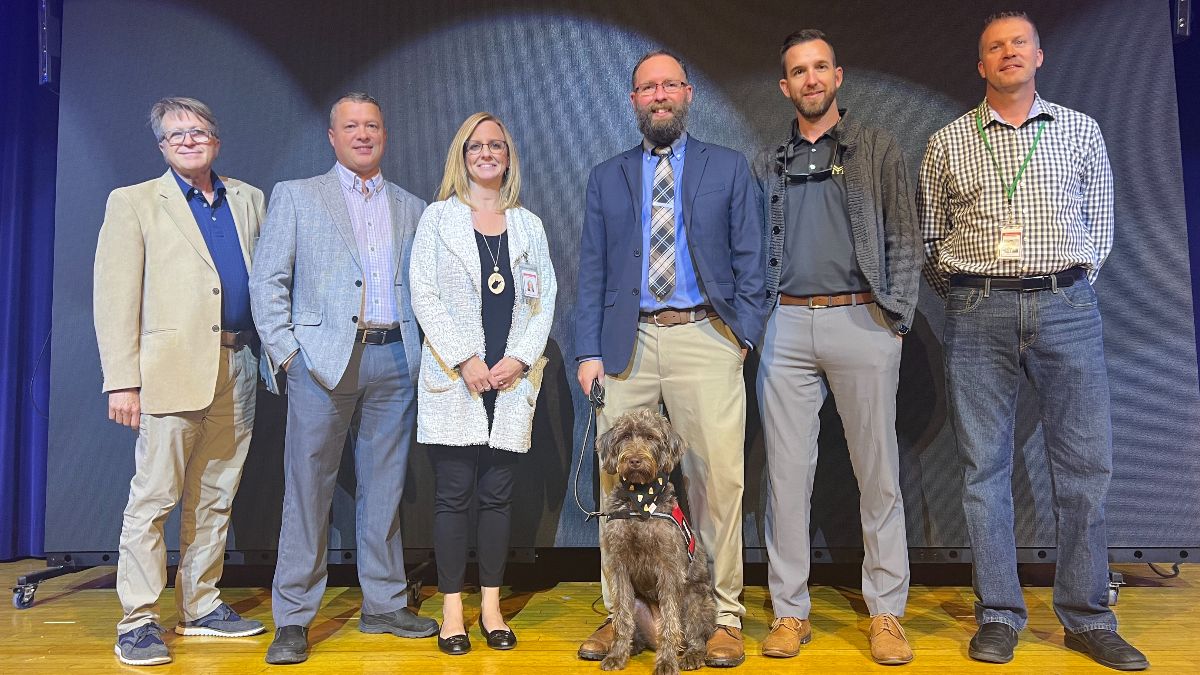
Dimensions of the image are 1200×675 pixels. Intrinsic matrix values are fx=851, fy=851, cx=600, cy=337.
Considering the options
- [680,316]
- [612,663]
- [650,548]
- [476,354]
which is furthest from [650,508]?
[476,354]

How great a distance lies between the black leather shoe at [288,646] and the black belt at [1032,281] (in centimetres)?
286

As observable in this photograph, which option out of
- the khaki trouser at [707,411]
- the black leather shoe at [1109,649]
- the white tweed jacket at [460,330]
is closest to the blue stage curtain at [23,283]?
the white tweed jacket at [460,330]

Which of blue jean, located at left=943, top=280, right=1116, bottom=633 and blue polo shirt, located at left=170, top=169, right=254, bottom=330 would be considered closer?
blue jean, located at left=943, top=280, right=1116, bottom=633

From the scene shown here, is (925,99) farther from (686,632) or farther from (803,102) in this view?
(686,632)

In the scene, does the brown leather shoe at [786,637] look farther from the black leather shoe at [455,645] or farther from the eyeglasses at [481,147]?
the eyeglasses at [481,147]

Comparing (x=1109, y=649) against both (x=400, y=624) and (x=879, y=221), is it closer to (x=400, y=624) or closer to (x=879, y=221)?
(x=879, y=221)

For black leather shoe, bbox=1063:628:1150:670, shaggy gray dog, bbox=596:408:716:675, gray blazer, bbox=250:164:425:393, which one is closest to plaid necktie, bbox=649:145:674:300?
shaggy gray dog, bbox=596:408:716:675

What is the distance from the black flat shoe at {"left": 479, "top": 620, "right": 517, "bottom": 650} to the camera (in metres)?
3.26

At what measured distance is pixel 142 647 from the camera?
321 cm

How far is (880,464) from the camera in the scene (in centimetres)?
321

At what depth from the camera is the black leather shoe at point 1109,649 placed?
9.69ft

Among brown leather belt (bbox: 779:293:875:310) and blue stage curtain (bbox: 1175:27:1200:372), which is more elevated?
blue stage curtain (bbox: 1175:27:1200:372)

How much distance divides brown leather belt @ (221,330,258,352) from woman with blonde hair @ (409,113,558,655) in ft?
2.71

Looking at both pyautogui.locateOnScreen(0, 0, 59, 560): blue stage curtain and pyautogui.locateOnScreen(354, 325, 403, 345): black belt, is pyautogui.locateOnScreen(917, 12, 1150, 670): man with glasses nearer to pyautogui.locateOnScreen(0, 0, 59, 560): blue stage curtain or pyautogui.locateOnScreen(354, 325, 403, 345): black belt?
pyautogui.locateOnScreen(354, 325, 403, 345): black belt
